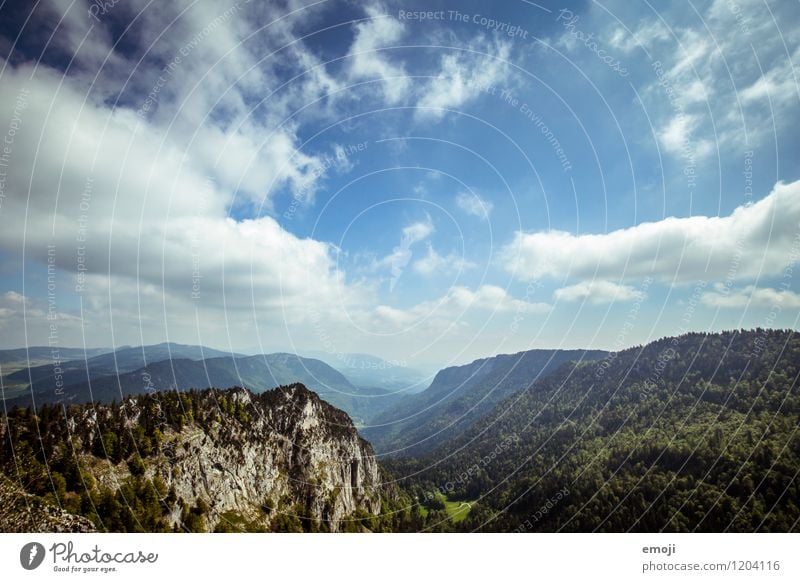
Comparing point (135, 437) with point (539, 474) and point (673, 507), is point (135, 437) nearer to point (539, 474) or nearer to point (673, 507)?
point (673, 507)

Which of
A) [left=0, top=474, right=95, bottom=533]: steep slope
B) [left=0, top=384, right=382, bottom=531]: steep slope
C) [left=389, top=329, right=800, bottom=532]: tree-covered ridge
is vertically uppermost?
[left=0, top=474, right=95, bottom=533]: steep slope

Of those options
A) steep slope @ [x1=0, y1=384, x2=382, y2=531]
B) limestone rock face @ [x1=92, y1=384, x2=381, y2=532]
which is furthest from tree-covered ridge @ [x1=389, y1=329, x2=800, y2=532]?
steep slope @ [x1=0, y1=384, x2=382, y2=531]

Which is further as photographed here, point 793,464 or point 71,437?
point 793,464

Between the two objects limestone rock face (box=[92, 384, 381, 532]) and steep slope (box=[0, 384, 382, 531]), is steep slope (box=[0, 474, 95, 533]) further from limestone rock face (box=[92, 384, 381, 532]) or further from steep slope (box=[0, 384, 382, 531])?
limestone rock face (box=[92, 384, 381, 532])

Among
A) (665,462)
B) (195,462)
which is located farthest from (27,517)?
(665,462)

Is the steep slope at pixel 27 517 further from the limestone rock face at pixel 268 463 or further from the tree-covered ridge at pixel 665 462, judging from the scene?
the tree-covered ridge at pixel 665 462
